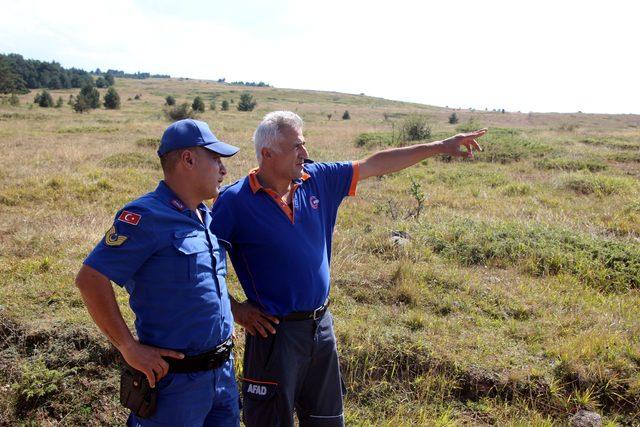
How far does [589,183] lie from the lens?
33.9 feet

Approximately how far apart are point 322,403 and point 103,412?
Result: 1.78 meters

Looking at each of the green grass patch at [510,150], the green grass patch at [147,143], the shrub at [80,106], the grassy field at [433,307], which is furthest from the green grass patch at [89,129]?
the green grass patch at [510,150]

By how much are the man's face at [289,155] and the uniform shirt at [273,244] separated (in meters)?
0.13

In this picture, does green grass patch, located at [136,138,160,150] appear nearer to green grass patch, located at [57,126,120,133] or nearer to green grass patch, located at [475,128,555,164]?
green grass patch, located at [57,126,120,133]

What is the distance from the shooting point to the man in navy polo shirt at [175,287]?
82.8 inches

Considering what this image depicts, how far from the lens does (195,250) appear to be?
2.27m

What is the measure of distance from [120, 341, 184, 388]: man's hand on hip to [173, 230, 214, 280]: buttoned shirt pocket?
35 cm

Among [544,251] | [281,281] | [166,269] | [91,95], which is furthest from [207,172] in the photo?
[91,95]

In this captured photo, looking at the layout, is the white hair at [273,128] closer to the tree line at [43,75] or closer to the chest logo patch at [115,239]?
the chest logo patch at [115,239]

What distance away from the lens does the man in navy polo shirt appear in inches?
82.8

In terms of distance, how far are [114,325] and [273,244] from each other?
86cm

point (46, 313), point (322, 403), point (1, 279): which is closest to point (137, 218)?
point (322, 403)

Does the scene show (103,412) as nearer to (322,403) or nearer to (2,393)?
(2,393)

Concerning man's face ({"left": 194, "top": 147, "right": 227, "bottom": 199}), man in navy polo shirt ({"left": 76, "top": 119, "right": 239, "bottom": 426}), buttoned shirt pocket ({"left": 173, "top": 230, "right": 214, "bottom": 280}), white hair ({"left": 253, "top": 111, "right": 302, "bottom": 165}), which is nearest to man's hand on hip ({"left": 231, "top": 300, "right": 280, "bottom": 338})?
man in navy polo shirt ({"left": 76, "top": 119, "right": 239, "bottom": 426})
